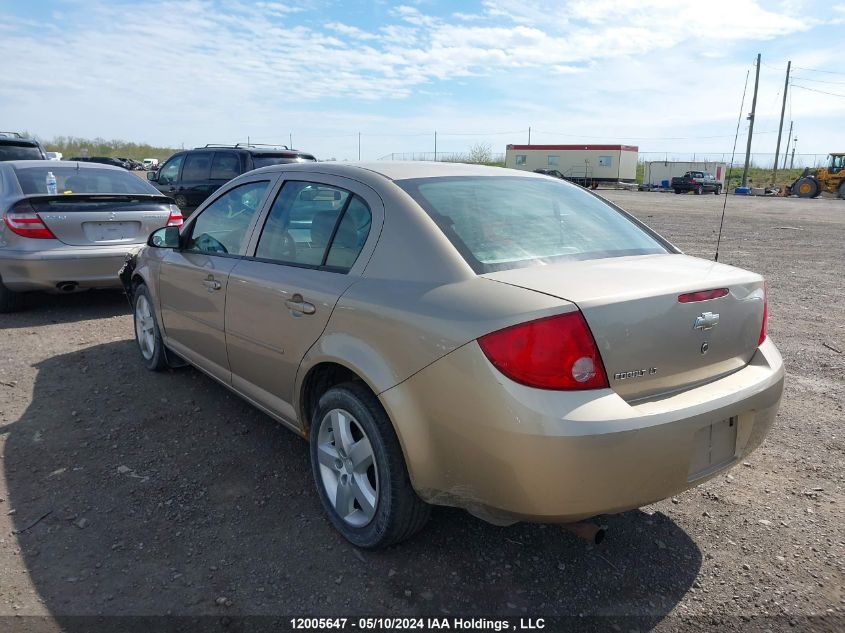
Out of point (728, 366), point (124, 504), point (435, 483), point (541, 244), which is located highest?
point (541, 244)

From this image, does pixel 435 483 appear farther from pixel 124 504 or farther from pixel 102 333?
pixel 102 333

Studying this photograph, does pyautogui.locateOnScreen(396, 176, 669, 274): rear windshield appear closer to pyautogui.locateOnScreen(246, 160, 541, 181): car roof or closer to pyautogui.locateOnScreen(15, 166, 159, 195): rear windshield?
pyautogui.locateOnScreen(246, 160, 541, 181): car roof

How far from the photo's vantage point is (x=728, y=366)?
105 inches

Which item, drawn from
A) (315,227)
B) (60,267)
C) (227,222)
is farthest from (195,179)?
(315,227)

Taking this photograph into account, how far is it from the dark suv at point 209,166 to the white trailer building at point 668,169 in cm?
4538

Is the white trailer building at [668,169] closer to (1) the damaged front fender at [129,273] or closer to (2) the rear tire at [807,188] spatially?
(2) the rear tire at [807,188]

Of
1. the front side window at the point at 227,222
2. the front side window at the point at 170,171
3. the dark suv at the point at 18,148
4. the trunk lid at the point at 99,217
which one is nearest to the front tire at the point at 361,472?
the front side window at the point at 227,222

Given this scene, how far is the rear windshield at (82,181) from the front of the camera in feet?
22.1

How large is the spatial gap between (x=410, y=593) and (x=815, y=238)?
15727 millimetres

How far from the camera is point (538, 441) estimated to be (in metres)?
2.16

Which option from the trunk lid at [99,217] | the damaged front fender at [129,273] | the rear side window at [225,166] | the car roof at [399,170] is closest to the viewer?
the car roof at [399,170]

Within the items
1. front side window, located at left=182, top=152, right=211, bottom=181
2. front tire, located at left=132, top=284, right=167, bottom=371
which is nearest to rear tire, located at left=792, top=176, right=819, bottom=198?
front side window, located at left=182, top=152, right=211, bottom=181

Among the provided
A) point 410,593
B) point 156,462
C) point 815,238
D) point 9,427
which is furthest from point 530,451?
point 815,238

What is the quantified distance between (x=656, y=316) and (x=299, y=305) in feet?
5.20
